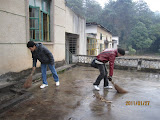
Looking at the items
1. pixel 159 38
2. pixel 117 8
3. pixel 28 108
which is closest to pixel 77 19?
pixel 28 108

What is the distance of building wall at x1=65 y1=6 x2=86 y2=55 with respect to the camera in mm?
9055

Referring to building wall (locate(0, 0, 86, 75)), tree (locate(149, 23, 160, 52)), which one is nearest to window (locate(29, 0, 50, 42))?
building wall (locate(0, 0, 86, 75))

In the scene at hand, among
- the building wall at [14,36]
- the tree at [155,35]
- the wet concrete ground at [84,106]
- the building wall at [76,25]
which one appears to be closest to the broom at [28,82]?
the wet concrete ground at [84,106]

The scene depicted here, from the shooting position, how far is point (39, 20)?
18.7ft

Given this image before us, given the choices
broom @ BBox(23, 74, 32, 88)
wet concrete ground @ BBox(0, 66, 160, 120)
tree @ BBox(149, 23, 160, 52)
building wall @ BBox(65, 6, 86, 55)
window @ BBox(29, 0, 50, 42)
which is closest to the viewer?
wet concrete ground @ BBox(0, 66, 160, 120)

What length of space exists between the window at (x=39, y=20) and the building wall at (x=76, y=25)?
2090mm

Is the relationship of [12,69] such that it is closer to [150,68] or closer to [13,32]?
[13,32]

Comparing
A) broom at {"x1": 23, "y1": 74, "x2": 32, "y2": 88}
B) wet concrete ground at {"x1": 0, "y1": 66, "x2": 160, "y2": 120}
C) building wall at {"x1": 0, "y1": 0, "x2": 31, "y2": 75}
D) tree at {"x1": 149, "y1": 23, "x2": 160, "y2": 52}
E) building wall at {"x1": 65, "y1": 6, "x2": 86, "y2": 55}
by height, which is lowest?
wet concrete ground at {"x1": 0, "y1": 66, "x2": 160, "y2": 120}

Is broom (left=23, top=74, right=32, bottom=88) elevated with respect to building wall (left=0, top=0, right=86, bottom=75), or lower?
lower

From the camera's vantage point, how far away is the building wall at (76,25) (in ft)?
29.7

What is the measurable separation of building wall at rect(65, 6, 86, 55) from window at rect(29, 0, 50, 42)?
209 cm

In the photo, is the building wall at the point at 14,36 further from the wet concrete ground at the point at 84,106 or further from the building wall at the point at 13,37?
the wet concrete ground at the point at 84,106

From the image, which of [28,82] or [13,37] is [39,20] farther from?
[28,82]

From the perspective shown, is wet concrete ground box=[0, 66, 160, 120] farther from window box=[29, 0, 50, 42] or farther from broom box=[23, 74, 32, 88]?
window box=[29, 0, 50, 42]
